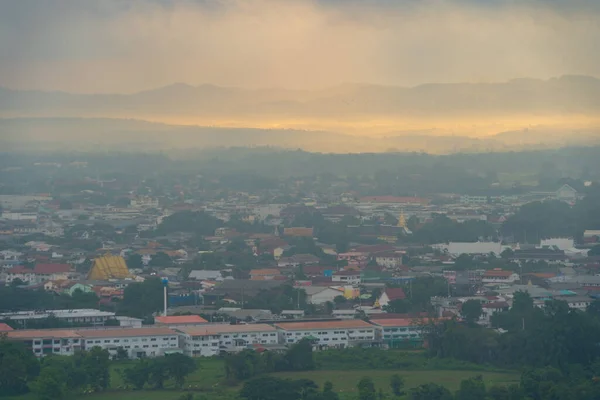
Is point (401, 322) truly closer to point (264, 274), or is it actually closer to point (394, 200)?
point (264, 274)

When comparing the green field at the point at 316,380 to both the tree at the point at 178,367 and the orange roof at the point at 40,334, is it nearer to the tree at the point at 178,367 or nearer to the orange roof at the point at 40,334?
the tree at the point at 178,367

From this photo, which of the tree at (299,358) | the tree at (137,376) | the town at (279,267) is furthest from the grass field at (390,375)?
the tree at (137,376)

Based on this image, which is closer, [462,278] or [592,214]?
[462,278]

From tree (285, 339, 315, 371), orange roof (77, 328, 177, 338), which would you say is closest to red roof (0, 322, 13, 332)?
orange roof (77, 328, 177, 338)

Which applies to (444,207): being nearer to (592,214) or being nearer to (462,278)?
(592,214)

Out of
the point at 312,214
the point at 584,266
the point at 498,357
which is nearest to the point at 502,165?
the point at 312,214

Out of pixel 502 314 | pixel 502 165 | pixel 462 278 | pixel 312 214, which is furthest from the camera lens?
pixel 502 165
